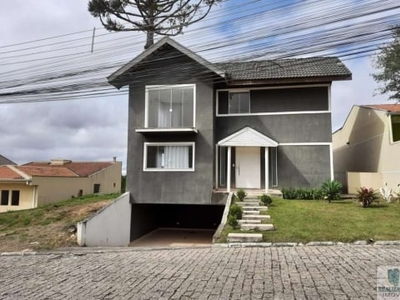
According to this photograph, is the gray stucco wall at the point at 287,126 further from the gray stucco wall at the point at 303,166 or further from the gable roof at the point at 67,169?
the gable roof at the point at 67,169

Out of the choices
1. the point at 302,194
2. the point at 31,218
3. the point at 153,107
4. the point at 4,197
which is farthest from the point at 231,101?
the point at 4,197

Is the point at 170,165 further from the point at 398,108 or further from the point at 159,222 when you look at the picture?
the point at 398,108

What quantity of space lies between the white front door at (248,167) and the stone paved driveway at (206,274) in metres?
8.17

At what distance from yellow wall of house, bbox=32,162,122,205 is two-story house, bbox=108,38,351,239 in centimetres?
1500

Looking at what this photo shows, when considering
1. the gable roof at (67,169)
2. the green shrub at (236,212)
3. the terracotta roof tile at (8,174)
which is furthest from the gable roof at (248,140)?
the terracotta roof tile at (8,174)

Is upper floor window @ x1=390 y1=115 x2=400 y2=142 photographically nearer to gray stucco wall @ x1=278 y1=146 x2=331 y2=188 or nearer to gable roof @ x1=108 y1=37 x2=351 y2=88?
gable roof @ x1=108 y1=37 x2=351 y2=88

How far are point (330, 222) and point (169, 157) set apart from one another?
8.38m

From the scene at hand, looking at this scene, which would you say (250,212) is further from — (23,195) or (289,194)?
(23,195)

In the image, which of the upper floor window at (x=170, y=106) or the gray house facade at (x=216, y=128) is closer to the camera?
the gray house facade at (x=216, y=128)

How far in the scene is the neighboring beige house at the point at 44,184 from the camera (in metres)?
28.9

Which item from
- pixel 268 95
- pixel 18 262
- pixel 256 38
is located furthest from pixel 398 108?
pixel 18 262

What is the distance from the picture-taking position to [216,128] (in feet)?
60.2

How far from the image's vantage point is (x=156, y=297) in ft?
18.9

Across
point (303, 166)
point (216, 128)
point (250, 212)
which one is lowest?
point (250, 212)
